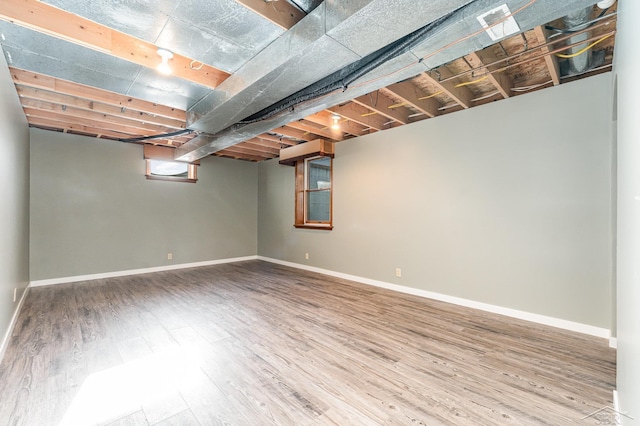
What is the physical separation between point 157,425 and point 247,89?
7.98ft

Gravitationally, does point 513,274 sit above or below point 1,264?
below

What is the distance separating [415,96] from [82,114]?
14.2 feet

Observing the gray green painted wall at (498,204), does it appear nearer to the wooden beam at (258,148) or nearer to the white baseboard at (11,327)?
the wooden beam at (258,148)

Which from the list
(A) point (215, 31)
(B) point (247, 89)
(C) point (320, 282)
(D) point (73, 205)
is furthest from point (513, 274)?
(D) point (73, 205)

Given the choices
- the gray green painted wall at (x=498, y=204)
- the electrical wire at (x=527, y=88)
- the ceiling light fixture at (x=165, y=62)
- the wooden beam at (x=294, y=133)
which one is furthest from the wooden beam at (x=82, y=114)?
the electrical wire at (x=527, y=88)

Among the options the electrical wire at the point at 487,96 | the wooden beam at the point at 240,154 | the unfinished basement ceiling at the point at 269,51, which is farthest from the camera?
the wooden beam at the point at 240,154

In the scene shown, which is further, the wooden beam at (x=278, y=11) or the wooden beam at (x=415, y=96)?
the wooden beam at (x=415, y=96)

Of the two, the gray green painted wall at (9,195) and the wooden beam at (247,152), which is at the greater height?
the wooden beam at (247,152)

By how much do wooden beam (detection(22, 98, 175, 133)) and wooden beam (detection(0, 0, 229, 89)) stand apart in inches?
80.0

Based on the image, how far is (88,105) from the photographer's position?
11.1ft

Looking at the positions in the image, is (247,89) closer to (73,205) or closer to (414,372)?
(414,372)

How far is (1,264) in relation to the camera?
7.50ft

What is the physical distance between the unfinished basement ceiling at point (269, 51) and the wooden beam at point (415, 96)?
2 centimetres

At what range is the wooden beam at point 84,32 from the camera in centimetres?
180
